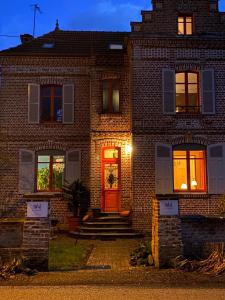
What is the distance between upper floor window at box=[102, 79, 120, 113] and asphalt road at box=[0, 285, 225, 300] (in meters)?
9.80

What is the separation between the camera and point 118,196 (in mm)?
16094

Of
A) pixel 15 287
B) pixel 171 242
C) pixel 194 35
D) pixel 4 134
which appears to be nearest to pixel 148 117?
pixel 194 35

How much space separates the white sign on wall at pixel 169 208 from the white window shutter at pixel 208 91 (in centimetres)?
708

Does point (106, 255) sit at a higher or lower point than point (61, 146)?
lower

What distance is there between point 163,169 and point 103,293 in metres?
8.48

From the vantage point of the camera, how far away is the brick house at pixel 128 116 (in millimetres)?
15039

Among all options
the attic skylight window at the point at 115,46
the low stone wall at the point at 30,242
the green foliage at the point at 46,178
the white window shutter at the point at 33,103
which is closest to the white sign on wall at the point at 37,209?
the low stone wall at the point at 30,242

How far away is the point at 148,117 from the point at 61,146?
3.90m

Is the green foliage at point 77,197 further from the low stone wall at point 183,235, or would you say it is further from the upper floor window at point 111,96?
the low stone wall at point 183,235

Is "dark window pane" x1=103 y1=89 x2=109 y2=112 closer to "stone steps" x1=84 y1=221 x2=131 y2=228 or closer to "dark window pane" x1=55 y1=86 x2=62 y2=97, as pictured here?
"dark window pane" x1=55 y1=86 x2=62 y2=97

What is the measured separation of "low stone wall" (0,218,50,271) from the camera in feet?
28.3

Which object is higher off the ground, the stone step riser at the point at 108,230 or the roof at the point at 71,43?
the roof at the point at 71,43

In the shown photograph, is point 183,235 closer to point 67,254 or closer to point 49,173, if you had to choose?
point 67,254

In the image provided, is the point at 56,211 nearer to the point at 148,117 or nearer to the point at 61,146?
the point at 61,146
